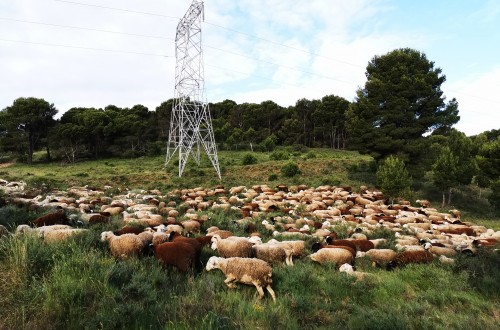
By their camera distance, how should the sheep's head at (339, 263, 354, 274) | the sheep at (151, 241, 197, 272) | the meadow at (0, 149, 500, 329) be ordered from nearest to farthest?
1. the meadow at (0, 149, 500, 329)
2. the sheep at (151, 241, 197, 272)
3. the sheep's head at (339, 263, 354, 274)

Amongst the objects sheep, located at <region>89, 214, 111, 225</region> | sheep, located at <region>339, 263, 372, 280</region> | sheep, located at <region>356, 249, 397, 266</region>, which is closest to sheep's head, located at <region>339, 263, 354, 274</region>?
sheep, located at <region>339, 263, 372, 280</region>

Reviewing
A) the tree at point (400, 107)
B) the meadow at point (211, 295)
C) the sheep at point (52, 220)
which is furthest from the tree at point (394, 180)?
the sheep at point (52, 220)

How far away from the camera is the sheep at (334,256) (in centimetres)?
809

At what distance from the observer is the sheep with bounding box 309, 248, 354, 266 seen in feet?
26.5

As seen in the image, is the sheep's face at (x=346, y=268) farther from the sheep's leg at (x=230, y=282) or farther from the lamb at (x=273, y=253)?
the sheep's leg at (x=230, y=282)

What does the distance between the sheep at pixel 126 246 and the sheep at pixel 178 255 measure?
1.38ft

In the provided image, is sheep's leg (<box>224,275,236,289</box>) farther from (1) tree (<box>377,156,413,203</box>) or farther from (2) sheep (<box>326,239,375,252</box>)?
(1) tree (<box>377,156,413,203</box>)

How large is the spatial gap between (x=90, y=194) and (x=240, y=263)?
706 inches

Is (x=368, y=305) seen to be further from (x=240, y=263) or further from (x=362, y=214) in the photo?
(x=362, y=214)

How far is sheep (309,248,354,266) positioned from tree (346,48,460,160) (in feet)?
77.1

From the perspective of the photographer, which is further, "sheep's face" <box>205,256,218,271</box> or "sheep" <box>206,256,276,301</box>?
"sheep's face" <box>205,256,218,271</box>

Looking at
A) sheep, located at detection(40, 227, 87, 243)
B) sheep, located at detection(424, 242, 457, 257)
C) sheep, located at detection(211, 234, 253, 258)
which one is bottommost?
sheep, located at detection(424, 242, 457, 257)

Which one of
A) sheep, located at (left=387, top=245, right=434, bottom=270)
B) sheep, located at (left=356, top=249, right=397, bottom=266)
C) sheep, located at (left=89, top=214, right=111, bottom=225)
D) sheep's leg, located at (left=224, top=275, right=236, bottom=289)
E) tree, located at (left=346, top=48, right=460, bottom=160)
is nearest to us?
sheep's leg, located at (left=224, top=275, right=236, bottom=289)

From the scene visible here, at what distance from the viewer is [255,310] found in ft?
15.9
